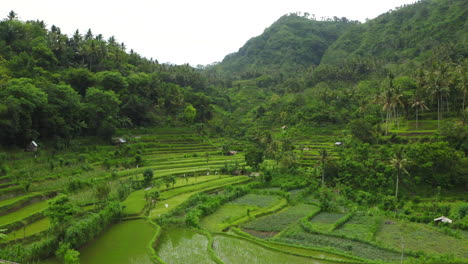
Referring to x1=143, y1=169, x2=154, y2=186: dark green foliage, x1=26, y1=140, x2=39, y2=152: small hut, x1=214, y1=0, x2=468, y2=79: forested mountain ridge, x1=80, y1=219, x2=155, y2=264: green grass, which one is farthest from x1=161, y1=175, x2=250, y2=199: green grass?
x1=214, y1=0, x2=468, y2=79: forested mountain ridge

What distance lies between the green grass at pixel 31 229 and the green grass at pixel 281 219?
1434 centimetres

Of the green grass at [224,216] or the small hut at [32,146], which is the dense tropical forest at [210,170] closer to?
the green grass at [224,216]

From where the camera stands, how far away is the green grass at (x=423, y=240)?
20000 millimetres

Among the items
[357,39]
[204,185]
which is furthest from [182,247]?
[357,39]

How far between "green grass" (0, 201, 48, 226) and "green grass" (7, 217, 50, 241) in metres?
0.90

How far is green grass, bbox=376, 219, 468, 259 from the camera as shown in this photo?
20.0m

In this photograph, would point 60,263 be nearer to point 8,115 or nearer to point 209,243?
point 209,243

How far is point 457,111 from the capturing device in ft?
148

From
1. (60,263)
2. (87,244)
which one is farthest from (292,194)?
(60,263)

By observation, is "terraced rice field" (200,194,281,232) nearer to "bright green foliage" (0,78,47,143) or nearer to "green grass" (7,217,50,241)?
"green grass" (7,217,50,241)

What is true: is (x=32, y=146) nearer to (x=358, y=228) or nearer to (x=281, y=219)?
(x=281, y=219)

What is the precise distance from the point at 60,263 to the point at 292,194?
78.5ft

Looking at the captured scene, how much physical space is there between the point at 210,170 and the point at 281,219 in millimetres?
17217

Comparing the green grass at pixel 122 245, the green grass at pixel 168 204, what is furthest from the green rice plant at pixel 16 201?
the green grass at pixel 168 204
